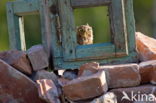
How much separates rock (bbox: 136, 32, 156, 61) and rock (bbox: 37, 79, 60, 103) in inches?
28.5

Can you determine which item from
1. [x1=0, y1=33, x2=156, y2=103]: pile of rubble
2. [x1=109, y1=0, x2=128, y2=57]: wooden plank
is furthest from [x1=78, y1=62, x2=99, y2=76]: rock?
[x1=109, y1=0, x2=128, y2=57]: wooden plank

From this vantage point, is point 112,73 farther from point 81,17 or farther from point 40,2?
point 81,17

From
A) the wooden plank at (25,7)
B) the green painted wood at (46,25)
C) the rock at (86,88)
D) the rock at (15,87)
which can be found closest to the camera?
the rock at (86,88)

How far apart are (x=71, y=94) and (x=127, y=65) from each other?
1.40ft

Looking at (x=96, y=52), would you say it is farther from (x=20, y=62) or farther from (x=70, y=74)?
(x=20, y=62)

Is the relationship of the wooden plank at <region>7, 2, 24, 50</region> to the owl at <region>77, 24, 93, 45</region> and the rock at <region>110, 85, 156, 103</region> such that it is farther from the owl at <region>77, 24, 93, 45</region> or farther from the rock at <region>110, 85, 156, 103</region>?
the rock at <region>110, 85, 156, 103</region>

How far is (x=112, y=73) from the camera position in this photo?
4.61 m

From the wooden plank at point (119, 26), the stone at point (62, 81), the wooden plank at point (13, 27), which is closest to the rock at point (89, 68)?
the stone at point (62, 81)

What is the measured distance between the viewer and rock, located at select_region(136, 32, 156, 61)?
16.4 ft

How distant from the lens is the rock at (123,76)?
15.1 feet

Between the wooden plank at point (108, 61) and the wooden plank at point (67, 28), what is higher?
the wooden plank at point (67, 28)

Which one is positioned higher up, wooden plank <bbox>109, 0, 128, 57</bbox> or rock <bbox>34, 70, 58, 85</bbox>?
wooden plank <bbox>109, 0, 128, 57</bbox>

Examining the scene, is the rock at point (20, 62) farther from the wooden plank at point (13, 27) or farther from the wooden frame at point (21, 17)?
the wooden plank at point (13, 27)

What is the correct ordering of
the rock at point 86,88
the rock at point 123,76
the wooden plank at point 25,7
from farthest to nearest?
the wooden plank at point 25,7, the rock at point 123,76, the rock at point 86,88
